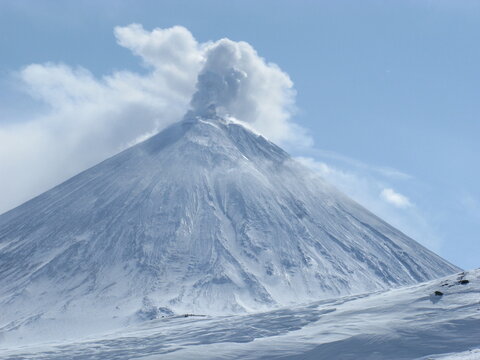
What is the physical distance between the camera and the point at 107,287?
10894 cm

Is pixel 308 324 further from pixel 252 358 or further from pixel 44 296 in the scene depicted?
pixel 44 296

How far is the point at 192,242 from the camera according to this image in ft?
400

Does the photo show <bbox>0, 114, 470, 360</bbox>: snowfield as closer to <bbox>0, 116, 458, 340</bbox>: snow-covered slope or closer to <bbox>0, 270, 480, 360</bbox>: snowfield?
<bbox>0, 270, 480, 360</bbox>: snowfield

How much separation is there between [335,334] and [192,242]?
71.2m

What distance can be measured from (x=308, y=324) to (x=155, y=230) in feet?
230

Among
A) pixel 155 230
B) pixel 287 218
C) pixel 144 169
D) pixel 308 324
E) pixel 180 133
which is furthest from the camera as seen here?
pixel 180 133

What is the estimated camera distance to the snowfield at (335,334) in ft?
153

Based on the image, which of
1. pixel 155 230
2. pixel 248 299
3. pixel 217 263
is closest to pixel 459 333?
pixel 248 299

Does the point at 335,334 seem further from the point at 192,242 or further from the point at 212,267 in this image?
the point at 192,242

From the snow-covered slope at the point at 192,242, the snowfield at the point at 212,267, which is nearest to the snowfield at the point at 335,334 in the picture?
the snowfield at the point at 212,267

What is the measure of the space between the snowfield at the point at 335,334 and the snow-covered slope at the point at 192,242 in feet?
109

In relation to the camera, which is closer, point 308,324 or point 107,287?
point 308,324

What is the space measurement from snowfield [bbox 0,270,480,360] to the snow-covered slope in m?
33.2

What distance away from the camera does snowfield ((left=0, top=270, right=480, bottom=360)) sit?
4675cm
